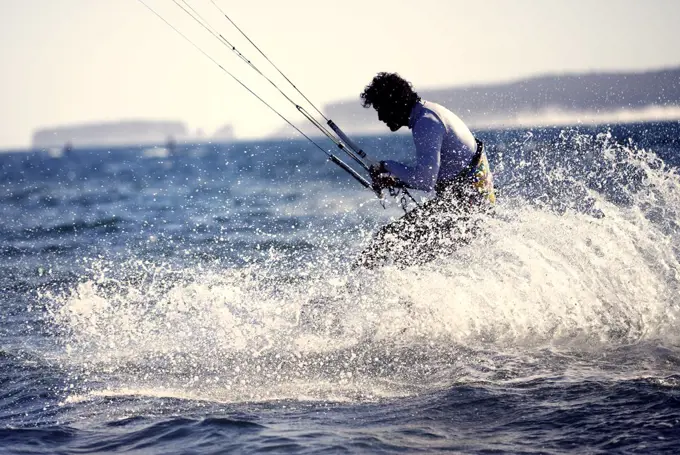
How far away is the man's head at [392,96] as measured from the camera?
7094 millimetres

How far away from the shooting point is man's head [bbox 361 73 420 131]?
709 cm

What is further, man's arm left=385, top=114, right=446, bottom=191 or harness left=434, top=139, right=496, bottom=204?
harness left=434, top=139, right=496, bottom=204

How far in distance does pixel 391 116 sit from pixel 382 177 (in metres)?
0.51

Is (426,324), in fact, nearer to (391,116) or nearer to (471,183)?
(471,183)

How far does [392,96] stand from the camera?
709 centimetres

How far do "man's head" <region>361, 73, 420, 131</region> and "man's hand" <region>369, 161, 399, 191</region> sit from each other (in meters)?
0.34

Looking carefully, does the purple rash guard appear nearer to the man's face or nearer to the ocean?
the man's face

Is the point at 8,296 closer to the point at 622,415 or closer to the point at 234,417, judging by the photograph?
the point at 234,417

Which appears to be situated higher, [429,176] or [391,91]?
[391,91]

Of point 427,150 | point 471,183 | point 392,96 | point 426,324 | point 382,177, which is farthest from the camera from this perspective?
point 426,324

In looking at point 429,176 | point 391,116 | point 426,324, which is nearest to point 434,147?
point 429,176

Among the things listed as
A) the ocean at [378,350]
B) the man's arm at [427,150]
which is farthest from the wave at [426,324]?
the man's arm at [427,150]

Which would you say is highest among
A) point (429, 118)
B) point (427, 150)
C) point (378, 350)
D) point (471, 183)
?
point (429, 118)

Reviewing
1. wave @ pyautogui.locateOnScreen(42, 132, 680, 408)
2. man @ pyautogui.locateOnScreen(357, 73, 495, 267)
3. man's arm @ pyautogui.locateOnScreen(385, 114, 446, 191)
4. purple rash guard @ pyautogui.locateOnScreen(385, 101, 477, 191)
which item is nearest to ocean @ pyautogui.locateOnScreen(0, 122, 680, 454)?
wave @ pyautogui.locateOnScreen(42, 132, 680, 408)
